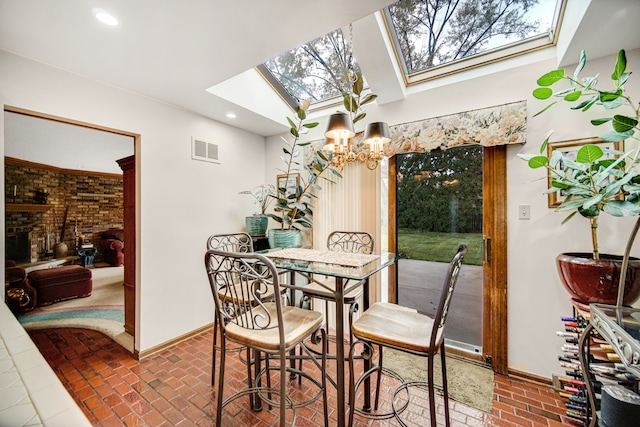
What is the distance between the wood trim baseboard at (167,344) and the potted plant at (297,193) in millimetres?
1258

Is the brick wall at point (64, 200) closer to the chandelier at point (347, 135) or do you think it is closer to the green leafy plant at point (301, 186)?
the green leafy plant at point (301, 186)

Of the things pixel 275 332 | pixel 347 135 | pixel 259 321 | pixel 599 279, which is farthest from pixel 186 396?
pixel 599 279

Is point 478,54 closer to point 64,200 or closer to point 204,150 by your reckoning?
point 204,150

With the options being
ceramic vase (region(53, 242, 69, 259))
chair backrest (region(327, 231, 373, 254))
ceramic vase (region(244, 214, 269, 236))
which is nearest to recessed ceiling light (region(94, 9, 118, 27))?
ceramic vase (region(244, 214, 269, 236))

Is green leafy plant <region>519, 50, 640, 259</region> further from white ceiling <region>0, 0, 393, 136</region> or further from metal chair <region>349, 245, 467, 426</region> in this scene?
white ceiling <region>0, 0, 393, 136</region>

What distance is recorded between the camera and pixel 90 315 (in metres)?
3.36

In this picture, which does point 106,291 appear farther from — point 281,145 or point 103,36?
point 103,36

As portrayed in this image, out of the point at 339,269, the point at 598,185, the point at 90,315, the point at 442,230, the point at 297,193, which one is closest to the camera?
the point at 598,185

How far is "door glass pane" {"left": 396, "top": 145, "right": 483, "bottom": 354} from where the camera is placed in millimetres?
2406

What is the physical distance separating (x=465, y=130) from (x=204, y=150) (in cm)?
276

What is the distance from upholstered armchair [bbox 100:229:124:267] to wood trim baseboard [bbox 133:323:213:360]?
5271 millimetres

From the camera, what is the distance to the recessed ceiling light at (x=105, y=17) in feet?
4.78

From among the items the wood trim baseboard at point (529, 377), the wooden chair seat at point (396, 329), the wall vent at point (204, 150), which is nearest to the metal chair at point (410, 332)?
the wooden chair seat at point (396, 329)

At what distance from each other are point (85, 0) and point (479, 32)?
281 centimetres
